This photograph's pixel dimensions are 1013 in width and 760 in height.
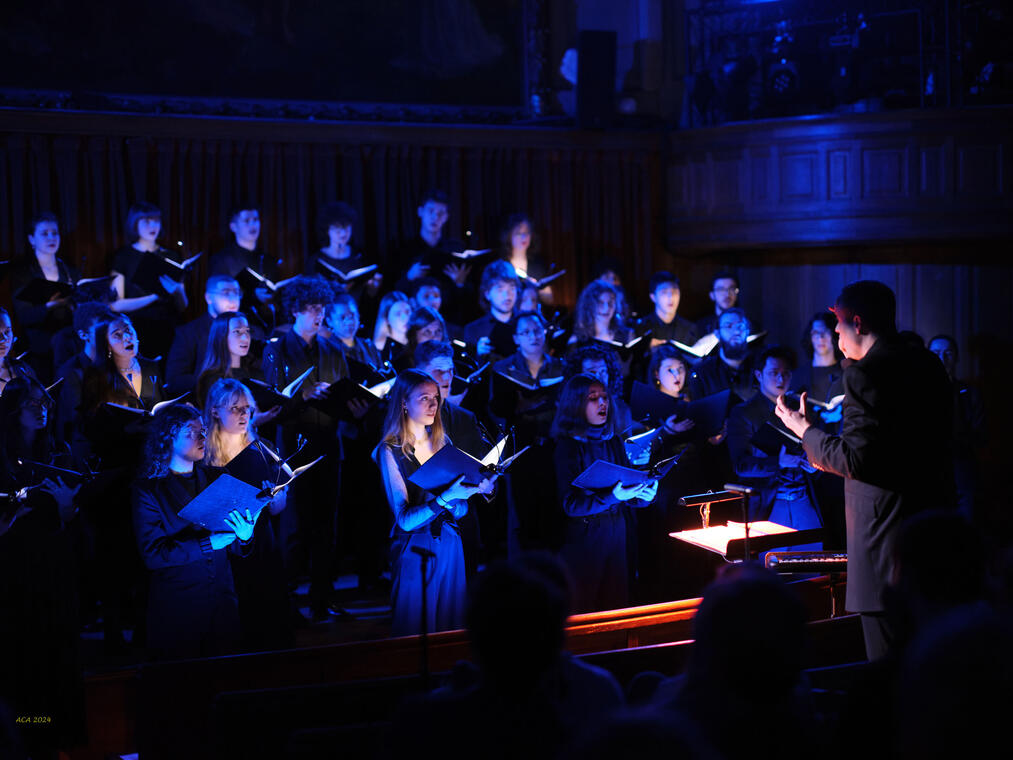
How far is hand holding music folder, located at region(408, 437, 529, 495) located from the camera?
13.9 feet

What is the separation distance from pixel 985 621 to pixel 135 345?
447 centimetres

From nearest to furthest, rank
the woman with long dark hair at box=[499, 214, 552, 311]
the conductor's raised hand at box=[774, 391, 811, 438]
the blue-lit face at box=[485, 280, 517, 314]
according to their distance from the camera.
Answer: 1. the conductor's raised hand at box=[774, 391, 811, 438]
2. the blue-lit face at box=[485, 280, 517, 314]
3. the woman with long dark hair at box=[499, 214, 552, 311]

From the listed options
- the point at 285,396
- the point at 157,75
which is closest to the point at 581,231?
the point at 157,75

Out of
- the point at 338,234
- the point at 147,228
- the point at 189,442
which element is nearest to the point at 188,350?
Result: the point at 147,228

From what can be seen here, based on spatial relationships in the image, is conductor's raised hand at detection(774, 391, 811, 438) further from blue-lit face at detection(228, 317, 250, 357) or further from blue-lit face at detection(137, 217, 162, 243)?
blue-lit face at detection(137, 217, 162, 243)

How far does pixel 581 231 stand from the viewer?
8.97 metres

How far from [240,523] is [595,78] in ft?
18.3

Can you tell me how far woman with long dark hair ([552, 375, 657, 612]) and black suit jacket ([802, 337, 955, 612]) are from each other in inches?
55.6

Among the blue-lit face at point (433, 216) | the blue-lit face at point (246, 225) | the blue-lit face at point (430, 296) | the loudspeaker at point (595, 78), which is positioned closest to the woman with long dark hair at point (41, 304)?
the blue-lit face at point (246, 225)

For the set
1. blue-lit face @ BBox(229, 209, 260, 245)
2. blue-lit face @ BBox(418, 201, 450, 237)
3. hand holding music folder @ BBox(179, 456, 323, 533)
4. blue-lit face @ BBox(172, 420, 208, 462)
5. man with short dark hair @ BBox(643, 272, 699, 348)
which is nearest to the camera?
hand holding music folder @ BBox(179, 456, 323, 533)

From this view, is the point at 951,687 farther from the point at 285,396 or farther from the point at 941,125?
the point at 941,125

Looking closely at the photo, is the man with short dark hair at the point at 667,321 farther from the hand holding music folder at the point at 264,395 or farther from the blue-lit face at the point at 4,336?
the blue-lit face at the point at 4,336

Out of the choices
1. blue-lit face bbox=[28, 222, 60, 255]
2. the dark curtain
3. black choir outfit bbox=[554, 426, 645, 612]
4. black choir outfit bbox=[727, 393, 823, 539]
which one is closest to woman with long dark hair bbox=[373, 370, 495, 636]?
black choir outfit bbox=[554, 426, 645, 612]

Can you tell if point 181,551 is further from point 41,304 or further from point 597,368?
point 41,304
